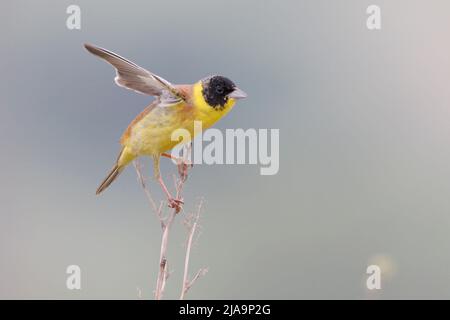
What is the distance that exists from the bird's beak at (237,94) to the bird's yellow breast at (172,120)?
1.2 inches

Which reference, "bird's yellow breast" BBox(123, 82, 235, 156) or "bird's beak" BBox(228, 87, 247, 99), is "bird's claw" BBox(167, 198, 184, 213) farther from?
"bird's beak" BBox(228, 87, 247, 99)

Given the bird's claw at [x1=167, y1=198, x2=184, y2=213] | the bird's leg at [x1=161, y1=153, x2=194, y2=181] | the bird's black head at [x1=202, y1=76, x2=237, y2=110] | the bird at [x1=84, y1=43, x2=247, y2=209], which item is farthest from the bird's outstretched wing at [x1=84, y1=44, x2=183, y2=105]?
the bird's claw at [x1=167, y1=198, x2=184, y2=213]

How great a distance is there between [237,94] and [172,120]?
290 mm

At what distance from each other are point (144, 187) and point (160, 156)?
41cm

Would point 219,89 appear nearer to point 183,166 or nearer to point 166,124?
point 166,124

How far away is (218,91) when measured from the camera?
7.34 ft

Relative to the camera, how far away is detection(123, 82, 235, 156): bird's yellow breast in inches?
87.7

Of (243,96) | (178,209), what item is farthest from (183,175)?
(243,96)

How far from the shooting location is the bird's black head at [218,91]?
7.34ft

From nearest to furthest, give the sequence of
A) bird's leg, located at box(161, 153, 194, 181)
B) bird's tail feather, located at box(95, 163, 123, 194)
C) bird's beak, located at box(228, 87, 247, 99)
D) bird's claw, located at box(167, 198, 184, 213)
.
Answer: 1. bird's claw, located at box(167, 198, 184, 213)
2. bird's leg, located at box(161, 153, 194, 181)
3. bird's beak, located at box(228, 87, 247, 99)
4. bird's tail feather, located at box(95, 163, 123, 194)

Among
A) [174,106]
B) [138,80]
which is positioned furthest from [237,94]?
[138,80]

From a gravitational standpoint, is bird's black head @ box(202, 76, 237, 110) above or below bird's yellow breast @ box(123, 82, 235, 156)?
above

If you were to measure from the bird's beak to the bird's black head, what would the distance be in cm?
1

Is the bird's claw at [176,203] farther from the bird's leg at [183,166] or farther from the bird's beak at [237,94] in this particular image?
the bird's beak at [237,94]
